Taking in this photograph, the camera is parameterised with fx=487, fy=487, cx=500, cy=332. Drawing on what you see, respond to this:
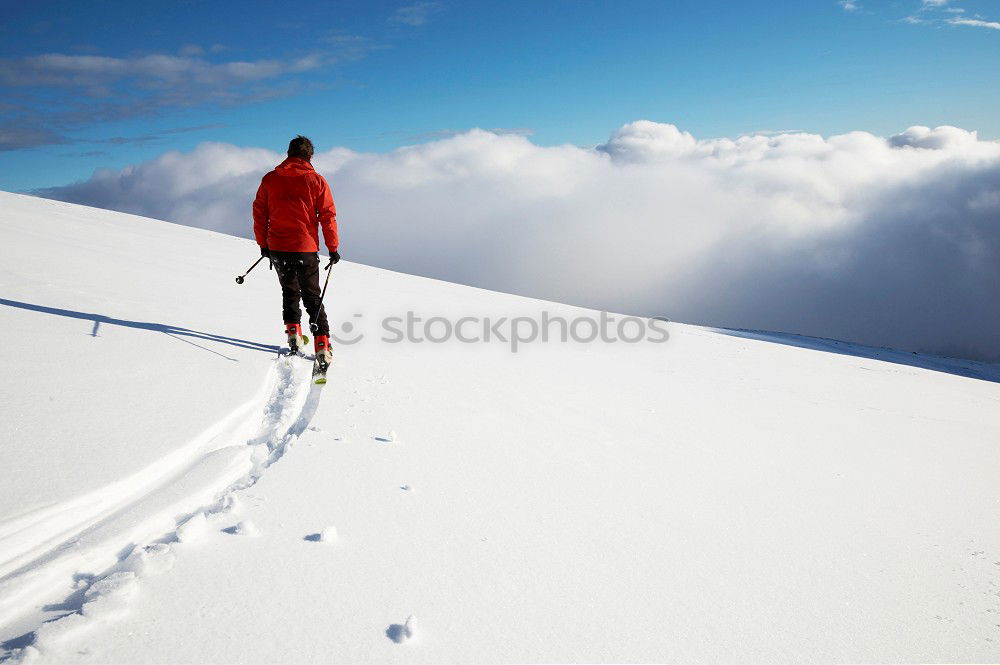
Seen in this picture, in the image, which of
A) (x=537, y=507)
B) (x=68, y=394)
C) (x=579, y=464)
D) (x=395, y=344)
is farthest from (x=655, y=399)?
(x=68, y=394)

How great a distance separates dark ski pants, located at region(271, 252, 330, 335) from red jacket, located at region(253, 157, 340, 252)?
4.2 inches

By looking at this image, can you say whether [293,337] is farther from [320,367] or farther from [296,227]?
Result: [296,227]

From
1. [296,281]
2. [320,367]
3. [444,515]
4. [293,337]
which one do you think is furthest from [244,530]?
[296,281]

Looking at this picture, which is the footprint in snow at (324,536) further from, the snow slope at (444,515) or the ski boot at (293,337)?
the ski boot at (293,337)

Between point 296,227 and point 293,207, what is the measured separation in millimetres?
215

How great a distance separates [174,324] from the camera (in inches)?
219

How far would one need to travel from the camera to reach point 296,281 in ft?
18.0

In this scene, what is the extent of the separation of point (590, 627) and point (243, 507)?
1.69 m

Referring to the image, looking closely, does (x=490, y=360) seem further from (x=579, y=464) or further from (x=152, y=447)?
(x=152, y=447)

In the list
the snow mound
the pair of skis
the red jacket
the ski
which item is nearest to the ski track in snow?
the snow mound

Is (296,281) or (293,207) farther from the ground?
(293,207)

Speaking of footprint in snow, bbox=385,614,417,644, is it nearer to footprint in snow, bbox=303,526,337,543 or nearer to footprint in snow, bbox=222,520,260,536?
footprint in snow, bbox=303,526,337,543

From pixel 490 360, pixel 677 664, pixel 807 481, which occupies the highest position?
pixel 490 360

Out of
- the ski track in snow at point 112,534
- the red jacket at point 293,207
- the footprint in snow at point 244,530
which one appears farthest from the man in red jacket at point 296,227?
the footprint in snow at point 244,530
